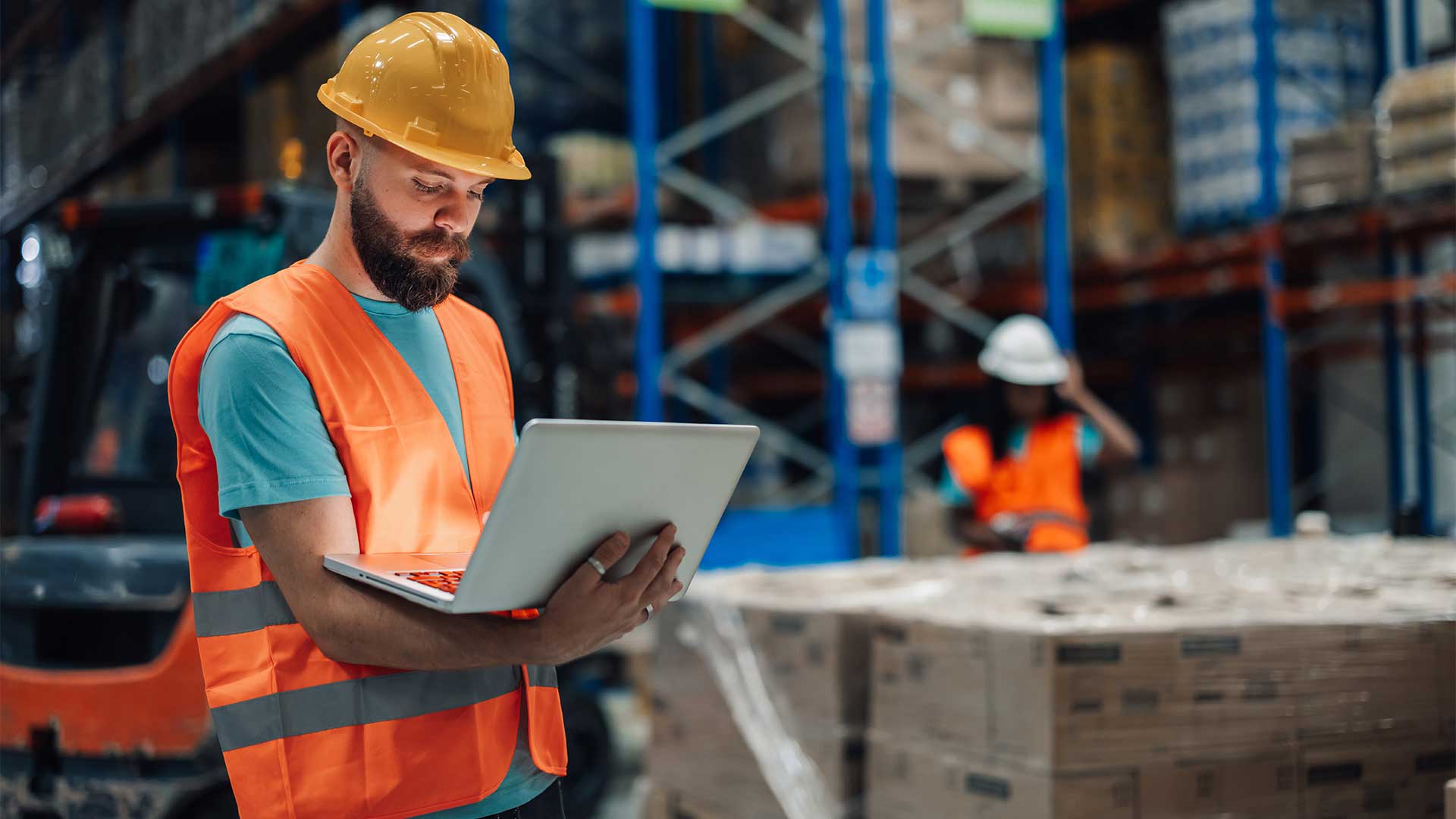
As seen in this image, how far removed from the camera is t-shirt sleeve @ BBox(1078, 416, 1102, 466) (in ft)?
17.4

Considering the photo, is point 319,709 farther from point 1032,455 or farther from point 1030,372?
point 1030,372

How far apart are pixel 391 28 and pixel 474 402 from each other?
44 cm

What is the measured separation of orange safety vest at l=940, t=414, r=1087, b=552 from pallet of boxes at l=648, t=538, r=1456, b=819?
4.82 feet

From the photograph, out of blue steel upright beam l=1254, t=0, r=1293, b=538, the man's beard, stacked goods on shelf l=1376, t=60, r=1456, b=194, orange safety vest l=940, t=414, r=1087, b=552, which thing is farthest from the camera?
blue steel upright beam l=1254, t=0, r=1293, b=538

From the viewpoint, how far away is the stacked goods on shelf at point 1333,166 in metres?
7.98

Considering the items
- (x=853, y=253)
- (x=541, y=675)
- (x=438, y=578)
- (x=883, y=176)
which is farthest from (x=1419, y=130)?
(x=438, y=578)

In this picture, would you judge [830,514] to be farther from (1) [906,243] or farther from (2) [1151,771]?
(2) [1151,771]

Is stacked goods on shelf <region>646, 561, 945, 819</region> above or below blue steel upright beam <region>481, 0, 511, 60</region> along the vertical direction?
below

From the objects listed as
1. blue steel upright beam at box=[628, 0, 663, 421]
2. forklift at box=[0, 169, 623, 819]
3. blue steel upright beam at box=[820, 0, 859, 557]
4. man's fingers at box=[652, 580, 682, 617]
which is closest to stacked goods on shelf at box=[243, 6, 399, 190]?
forklift at box=[0, 169, 623, 819]

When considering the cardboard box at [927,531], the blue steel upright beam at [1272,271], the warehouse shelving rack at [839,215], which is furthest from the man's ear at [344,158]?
the blue steel upright beam at [1272,271]

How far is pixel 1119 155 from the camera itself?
9242 millimetres

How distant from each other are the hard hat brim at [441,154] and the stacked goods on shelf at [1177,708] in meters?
1.56

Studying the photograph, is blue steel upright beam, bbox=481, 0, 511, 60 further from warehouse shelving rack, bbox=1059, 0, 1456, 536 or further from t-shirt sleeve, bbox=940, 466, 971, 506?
warehouse shelving rack, bbox=1059, 0, 1456, 536

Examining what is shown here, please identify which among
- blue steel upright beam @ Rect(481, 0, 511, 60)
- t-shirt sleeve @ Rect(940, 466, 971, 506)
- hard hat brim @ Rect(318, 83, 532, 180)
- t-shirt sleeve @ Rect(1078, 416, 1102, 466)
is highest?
blue steel upright beam @ Rect(481, 0, 511, 60)
